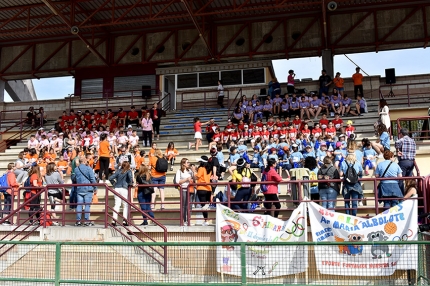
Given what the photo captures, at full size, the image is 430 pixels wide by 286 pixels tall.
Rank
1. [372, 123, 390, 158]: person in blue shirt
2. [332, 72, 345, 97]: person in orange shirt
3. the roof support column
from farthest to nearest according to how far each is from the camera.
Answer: the roof support column
[332, 72, 345, 97]: person in orange shirt
[372, 123, 390, 158]: person in blue shirt

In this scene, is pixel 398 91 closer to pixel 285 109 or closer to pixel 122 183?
pixel 285 109

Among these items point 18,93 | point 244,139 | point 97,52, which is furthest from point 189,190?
point 18,93

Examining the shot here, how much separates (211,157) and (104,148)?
159 inches

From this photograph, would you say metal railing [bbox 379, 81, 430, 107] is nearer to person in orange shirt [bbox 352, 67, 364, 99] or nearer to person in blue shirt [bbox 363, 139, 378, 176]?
person in orange shirt [bbox 352, 67, 364, 99]

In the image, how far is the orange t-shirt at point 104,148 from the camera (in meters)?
15.8

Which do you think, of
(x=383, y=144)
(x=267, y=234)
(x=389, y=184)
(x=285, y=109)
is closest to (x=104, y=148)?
(x=267, y=234)

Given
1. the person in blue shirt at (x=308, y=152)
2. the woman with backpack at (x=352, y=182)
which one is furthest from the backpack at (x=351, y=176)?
the person in blue shirt at (x=308, y=152)

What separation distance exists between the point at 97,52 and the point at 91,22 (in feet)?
6.13

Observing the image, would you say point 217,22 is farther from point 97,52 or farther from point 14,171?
point 14,171

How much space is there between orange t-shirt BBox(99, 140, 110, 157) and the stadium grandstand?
0.06 metres

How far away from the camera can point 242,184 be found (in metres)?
12.1

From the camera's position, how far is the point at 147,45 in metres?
29.8

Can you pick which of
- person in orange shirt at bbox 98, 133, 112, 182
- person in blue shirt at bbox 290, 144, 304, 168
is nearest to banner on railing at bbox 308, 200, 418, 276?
person in blue shirt at bbox 290, 144, 304, 168

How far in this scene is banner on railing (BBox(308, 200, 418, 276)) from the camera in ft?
27.0
